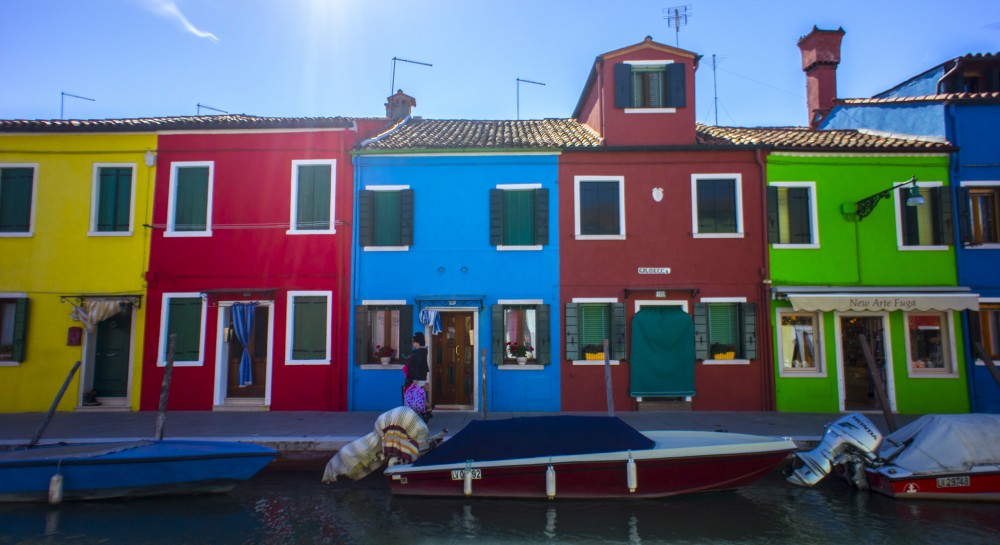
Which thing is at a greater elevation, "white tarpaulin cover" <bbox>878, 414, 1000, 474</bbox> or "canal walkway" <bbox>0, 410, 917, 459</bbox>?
"white tarpaulin cover" <bbox>878, 414, 1000, 474</bbox>

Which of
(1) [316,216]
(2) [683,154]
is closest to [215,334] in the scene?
(1) [316,216]

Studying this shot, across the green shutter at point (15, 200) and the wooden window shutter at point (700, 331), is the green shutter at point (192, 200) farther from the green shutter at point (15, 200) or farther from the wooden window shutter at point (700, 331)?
the wooden window shutter at point (700, 331)

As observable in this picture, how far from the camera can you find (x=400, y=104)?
17844 millimetres

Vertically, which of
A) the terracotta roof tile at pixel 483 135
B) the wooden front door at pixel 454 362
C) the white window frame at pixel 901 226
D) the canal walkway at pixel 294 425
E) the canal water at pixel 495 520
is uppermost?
the terracotta roof tile at pixel 483 135

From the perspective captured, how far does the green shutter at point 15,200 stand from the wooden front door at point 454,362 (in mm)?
9585

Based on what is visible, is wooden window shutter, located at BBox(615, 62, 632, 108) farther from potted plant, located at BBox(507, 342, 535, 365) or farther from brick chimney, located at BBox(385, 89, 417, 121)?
brick chimney, located at BBox(385, 89, 417, 121)

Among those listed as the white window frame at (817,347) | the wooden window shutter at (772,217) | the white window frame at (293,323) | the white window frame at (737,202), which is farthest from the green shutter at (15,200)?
the white window frame at (817,347)

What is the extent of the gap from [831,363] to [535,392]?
6343mm

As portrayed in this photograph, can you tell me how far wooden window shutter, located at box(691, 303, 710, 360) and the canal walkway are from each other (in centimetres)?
125

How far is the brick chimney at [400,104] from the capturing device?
1776 centimetres

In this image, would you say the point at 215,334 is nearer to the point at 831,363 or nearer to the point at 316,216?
the point at 316,216

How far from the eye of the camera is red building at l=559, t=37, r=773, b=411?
40.1ft

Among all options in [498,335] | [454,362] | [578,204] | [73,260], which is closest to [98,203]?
[73,260]

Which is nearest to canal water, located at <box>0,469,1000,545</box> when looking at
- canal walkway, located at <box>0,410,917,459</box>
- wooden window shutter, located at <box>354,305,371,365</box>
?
canal walkway, located at <box>0,410,917,459</box>
